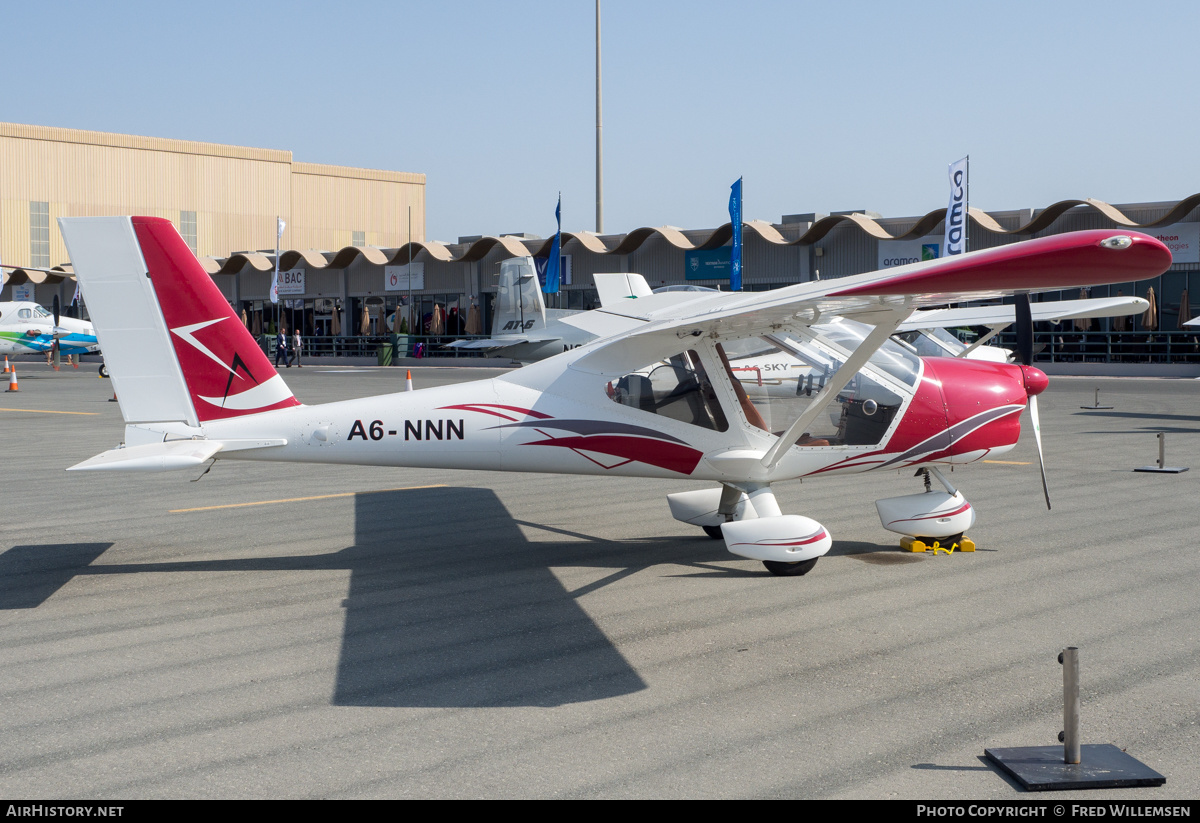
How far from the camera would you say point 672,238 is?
40281mm

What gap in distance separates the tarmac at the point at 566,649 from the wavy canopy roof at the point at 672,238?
24.6 meters

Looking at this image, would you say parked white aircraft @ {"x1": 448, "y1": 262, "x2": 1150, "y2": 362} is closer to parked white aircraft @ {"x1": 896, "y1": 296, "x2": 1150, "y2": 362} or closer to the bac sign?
parked white aircraft @ {"x1": 896, "y1": 296, "x2": 1150, "y2": 362}

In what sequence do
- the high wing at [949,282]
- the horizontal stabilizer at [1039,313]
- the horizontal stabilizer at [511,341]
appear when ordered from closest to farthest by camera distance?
the high wing at [949,282]
the horizontal stabilizer at [1039,313]
the horizontal stabilizer at [511,341]

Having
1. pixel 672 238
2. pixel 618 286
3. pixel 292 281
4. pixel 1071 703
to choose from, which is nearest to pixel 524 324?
pixel 618 286

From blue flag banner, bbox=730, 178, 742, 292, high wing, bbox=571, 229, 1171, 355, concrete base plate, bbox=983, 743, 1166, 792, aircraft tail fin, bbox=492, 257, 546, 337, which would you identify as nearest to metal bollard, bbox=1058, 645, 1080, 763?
concrete base plate, bbox=983, 743, 1166, 792

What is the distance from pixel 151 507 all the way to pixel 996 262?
8225 millimetres

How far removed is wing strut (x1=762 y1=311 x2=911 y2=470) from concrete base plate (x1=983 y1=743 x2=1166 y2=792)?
2927mm

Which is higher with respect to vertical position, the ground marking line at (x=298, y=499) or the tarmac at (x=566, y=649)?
the tarmac at (x=566, y=649)

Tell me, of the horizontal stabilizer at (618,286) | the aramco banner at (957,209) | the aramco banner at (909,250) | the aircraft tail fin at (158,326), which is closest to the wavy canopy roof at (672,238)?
the aramco banner at (909,250)

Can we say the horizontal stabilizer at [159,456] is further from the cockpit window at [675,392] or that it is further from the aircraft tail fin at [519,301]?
the aircraft tail fin at [519,301]

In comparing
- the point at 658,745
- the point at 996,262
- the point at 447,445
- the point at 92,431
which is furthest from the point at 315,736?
the point at 92,431

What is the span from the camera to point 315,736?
439cm

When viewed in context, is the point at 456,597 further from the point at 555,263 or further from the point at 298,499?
the point at 555,263

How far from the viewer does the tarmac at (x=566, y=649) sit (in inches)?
160
